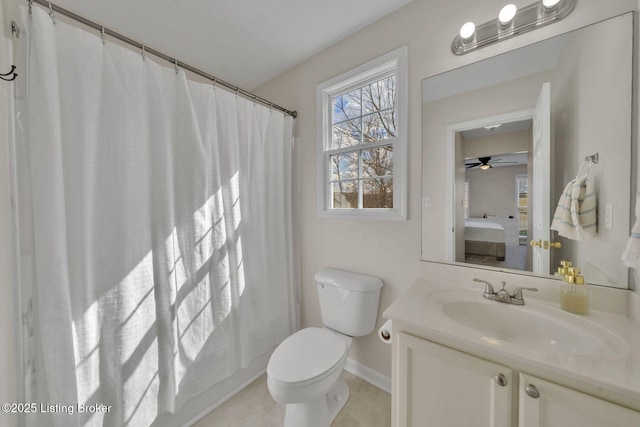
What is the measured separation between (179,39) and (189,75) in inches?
18.8

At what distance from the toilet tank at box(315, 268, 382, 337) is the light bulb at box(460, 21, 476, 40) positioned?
56.0 inches

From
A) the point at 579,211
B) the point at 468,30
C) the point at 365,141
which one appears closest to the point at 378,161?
the point at 365,141

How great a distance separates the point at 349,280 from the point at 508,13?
158cm

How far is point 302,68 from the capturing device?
1.92 metres

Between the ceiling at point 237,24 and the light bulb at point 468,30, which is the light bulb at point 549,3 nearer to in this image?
the light bulb at point 468,30

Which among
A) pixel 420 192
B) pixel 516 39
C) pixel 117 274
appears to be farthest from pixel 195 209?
pixel 516 39

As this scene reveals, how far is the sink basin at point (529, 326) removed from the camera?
74 cm

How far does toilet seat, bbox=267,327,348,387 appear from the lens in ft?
3.67

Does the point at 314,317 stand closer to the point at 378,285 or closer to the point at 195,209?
the point at 378,285

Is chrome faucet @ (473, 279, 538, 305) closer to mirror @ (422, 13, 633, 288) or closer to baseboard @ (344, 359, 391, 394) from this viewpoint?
mirror @ (422, 13, 633, 288)

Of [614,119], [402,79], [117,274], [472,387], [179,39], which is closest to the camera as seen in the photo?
[472,387]

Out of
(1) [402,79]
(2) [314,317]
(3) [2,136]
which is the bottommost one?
(2) [314,317]

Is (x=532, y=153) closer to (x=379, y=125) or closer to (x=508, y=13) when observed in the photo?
(x=508, y=13)

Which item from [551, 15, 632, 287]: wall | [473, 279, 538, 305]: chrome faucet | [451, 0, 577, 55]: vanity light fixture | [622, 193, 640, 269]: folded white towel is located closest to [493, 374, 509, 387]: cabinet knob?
[473, 279, 538, 305]: chrome faucet
